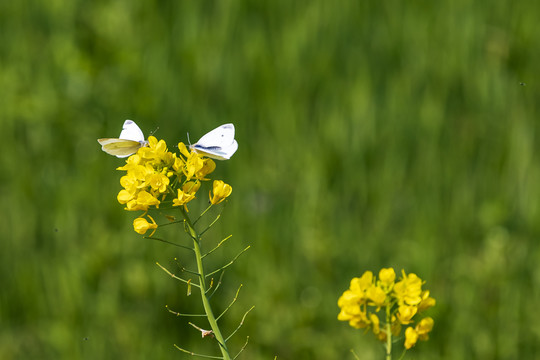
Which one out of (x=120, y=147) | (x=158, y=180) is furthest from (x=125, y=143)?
(x=158, y=180)

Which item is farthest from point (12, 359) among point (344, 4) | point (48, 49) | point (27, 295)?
point (344, 4)

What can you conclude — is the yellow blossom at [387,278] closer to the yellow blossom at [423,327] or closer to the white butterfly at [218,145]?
the yellow blossom at [423,327]

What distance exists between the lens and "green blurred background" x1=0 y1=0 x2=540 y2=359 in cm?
324

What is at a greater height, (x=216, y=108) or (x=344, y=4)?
(x=344, y=4)

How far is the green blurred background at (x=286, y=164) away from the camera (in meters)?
3.24

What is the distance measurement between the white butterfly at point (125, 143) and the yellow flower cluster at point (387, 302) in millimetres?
478

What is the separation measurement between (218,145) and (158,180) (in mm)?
138

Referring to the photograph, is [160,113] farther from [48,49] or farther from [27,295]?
[27,295]

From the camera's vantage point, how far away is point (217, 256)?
3.68 meters

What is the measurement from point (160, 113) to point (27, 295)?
1183 millimetres

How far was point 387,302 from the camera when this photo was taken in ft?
4.42

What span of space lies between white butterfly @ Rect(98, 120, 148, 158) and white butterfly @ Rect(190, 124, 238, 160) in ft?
0.47

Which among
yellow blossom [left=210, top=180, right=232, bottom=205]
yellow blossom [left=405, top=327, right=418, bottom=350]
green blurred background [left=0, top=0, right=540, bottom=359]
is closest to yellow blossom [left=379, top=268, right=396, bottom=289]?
yellow blossom [left=405, top=327, right=418, bottom=350]

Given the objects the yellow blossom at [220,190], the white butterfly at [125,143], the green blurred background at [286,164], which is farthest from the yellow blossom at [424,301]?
the green blurred background at [286,164]
